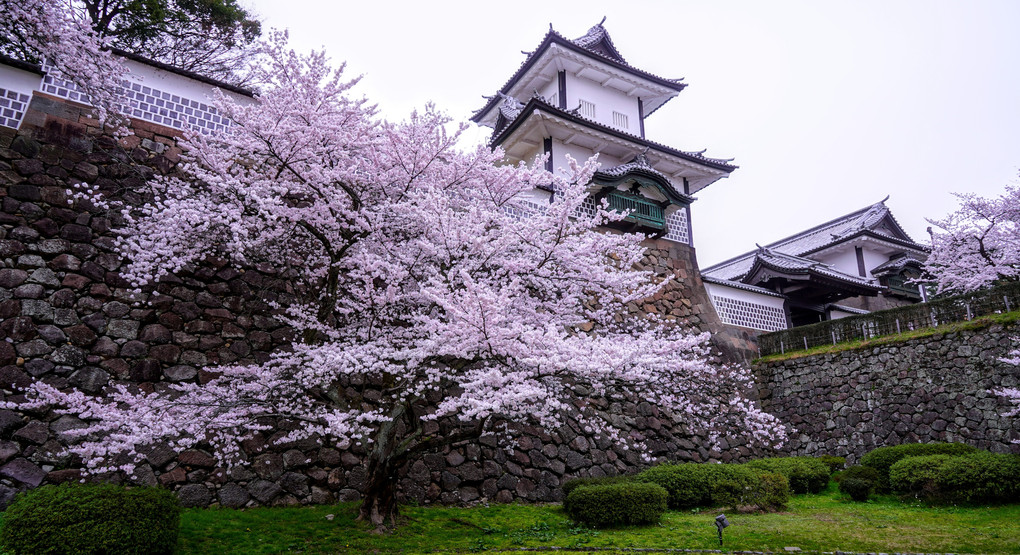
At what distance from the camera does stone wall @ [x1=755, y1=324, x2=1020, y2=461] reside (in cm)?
1245

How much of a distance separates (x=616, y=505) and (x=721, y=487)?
2.87m

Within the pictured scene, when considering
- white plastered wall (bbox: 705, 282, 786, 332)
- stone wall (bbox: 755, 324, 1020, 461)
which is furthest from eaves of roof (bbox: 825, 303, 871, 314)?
stone wall (bbox: 755, 324, 1020, 461)

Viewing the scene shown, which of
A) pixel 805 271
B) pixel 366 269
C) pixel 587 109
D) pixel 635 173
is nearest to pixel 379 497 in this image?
pixel 366 269

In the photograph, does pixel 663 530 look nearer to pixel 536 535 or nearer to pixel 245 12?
pixel 536 535

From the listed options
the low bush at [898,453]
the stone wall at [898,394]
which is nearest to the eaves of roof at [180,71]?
the low bush at [898,453]

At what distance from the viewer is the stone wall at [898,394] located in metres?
12.5

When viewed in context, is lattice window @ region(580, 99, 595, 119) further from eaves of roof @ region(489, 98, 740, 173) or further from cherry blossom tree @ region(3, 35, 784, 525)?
cherry blossom tree @ region(3, 35, 784, 525)

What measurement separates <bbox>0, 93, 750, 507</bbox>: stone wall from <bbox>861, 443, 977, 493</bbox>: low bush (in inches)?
266

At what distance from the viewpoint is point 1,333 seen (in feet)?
24.9

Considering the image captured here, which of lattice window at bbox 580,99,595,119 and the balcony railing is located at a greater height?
lattice window at bbox 580,99,595,119

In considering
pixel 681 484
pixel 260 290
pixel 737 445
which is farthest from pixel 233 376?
pixel 737 445

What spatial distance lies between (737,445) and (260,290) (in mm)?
11899

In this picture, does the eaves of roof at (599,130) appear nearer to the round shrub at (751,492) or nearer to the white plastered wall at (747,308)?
the white plastered wall at (747,308)

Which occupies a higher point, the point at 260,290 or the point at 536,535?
the point at 260,290
